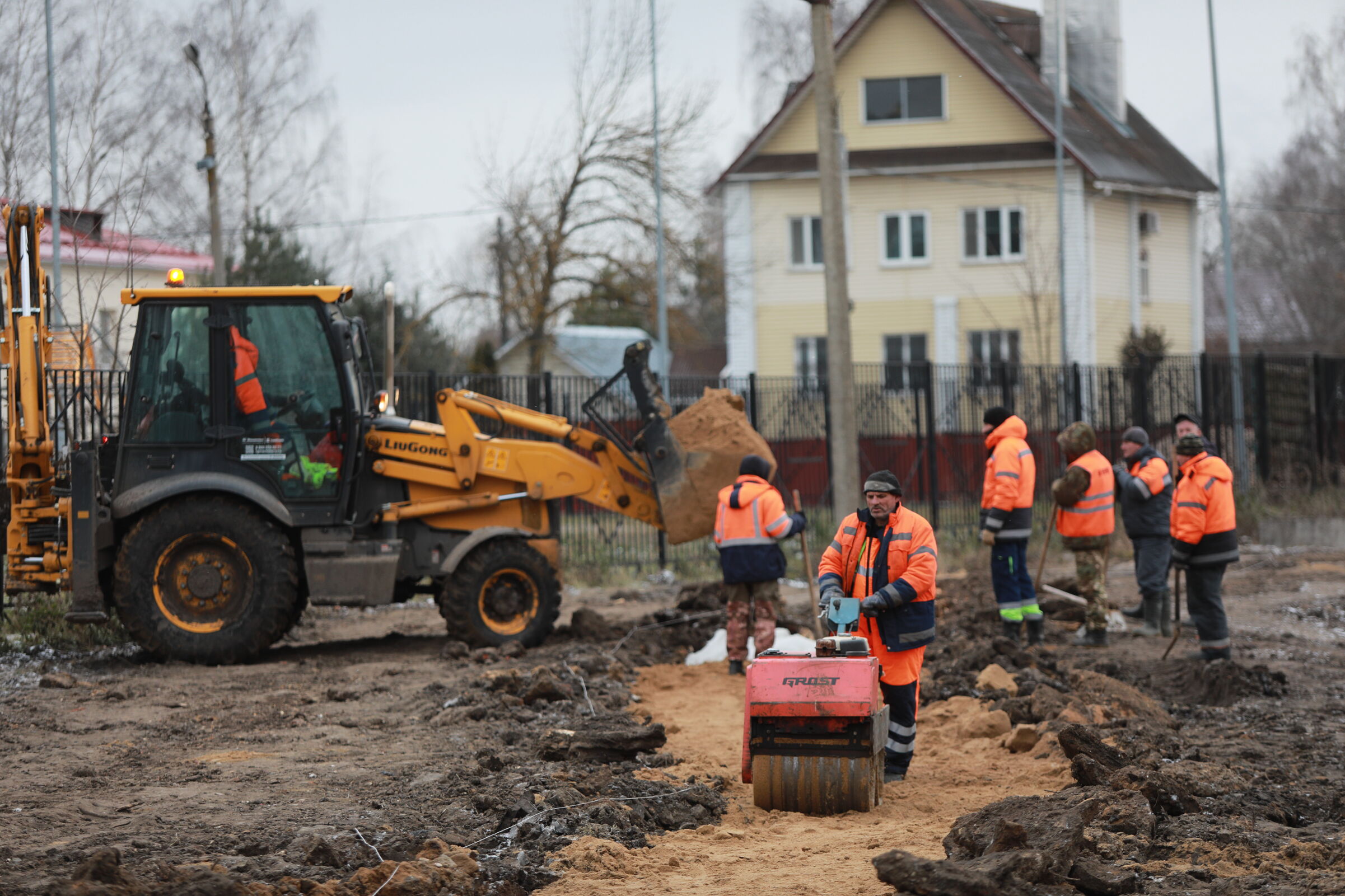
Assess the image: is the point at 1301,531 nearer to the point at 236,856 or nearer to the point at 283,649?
the point at 283,649

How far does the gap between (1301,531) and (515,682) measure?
→ 594 inches

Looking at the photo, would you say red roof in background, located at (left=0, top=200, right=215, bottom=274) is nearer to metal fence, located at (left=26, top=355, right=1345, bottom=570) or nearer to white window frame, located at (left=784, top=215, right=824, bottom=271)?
metal fence, located at (left=26, top=355, right=1345, bottom=570)

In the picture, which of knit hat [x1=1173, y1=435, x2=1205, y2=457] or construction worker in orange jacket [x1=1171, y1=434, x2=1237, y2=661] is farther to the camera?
knit hat [x1=1173, y1=435, x2=1205, y2=457]

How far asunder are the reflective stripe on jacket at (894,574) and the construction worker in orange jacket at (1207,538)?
4.00 metres

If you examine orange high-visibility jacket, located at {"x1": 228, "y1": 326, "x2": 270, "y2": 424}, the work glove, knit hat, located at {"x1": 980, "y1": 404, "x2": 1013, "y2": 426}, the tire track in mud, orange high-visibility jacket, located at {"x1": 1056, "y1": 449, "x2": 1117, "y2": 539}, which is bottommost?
the tire track in mud

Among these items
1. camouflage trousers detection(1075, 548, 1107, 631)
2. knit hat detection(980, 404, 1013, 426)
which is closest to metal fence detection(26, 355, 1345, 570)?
knit hat detection(980, 404, 1013, 426)

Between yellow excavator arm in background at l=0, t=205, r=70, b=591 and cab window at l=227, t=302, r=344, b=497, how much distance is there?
1.45 metres

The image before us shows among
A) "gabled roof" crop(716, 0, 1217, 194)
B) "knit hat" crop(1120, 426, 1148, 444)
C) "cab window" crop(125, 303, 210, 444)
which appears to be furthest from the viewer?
"gabled roof" crop(716, 0, 1217, 194)

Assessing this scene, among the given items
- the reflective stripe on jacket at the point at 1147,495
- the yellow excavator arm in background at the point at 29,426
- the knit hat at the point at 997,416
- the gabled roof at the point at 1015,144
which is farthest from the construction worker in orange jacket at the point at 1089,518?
the gabled roof at the point at 1015,144

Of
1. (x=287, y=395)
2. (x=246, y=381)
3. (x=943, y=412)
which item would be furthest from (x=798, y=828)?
(x=943, y=412)

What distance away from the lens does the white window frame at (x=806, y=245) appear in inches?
1331

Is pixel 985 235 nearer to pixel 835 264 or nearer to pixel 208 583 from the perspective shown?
pixel 835 264

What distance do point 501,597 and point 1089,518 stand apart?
16.7 ft

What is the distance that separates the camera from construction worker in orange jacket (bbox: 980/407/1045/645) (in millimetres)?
11406
